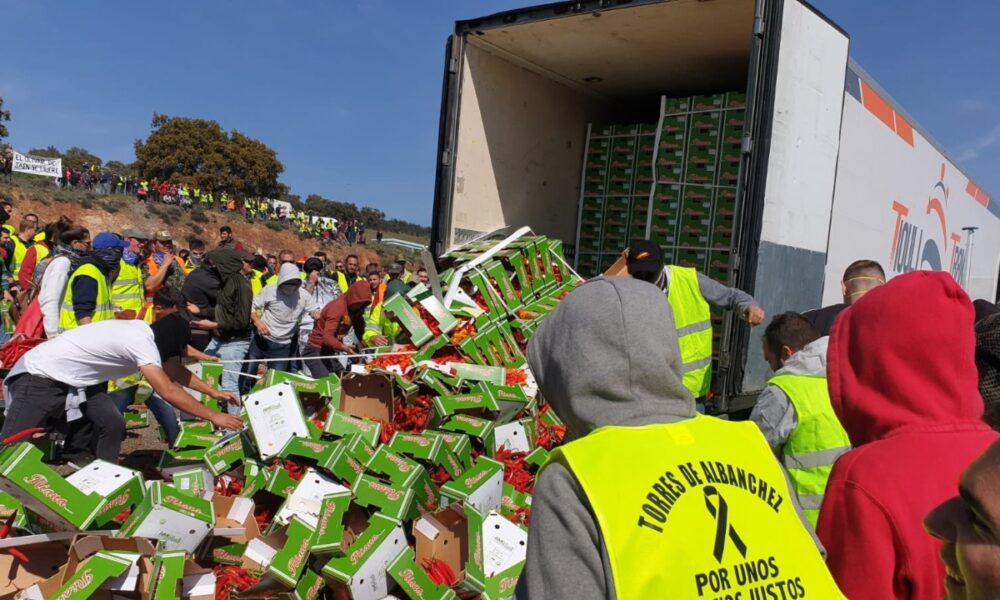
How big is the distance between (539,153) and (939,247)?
640 centimetres

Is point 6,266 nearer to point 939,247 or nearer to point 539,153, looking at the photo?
point 539,153

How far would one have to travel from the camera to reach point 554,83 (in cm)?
776

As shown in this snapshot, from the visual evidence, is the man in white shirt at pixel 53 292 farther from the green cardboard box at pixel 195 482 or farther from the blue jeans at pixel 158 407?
the green cardboard box at pixel 195 482

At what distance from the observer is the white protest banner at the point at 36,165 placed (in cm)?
4234

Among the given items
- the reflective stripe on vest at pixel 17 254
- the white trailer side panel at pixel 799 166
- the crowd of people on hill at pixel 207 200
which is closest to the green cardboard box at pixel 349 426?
the white trailer side panel at pixel 799 166

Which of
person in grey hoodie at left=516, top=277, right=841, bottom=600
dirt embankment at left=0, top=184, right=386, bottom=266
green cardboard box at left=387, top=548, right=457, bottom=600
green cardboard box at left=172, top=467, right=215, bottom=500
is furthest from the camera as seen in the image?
dirt embankment at left=0, top=184, right=386, bottom=266

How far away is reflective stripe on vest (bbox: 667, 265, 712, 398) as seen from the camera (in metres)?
5.45

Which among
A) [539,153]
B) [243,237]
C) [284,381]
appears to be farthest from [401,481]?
[243,237]

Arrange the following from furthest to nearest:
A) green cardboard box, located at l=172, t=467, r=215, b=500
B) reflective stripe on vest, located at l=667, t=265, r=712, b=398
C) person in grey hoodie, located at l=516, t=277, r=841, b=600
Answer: reflective stripe on vest, located at l=667, t=265, r=712, b=398, green cardboard box, located at l=172, t=467, r=215, b=500, person in grey hoodie, located at l=516, t=277, r=841, b=600

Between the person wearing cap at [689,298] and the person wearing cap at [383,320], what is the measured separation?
6.59 ft

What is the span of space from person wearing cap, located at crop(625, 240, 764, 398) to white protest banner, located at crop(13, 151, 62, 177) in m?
47.1

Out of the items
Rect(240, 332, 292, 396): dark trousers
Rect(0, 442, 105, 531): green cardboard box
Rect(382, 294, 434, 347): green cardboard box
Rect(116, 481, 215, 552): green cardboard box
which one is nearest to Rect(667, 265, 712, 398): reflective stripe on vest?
Rect(382, 294, 434, 347): green cardboard box

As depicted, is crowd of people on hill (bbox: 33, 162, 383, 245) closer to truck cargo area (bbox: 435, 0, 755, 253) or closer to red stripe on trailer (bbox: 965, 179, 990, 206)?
red stripe on trailer (bbox: 965, 179, 990, 206)

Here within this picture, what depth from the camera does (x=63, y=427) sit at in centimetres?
491
